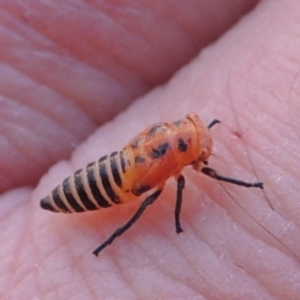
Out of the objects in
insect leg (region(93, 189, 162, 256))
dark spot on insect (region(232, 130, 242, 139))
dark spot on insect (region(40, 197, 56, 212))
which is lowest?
dark spot on insect (region(40, 197, 56, 212))

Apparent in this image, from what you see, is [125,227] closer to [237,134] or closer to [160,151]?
[160,151]

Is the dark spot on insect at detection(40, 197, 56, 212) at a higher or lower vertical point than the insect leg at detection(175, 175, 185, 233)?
lower

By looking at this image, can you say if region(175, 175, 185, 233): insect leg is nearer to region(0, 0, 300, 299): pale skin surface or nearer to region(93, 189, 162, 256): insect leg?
region(0, 0, 300, 299): pale skin surface

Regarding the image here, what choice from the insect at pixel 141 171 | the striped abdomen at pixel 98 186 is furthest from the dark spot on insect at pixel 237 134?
the striped abdomen at pixel 98 186

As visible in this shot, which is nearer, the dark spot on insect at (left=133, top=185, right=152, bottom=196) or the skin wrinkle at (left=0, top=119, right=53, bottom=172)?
the dark spot on insect at (left=133, top=185, right=152, bottom=196)

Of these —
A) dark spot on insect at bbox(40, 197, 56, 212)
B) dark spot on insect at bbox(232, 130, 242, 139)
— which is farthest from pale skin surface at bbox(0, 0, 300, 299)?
dark spot on insect at bbox(40, 197, 56, 212)

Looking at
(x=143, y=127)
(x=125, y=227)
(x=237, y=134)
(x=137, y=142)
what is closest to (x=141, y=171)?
(x=137, y=142)

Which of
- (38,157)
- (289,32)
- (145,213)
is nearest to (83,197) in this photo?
(145,213)

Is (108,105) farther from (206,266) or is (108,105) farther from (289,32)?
(206,266)
